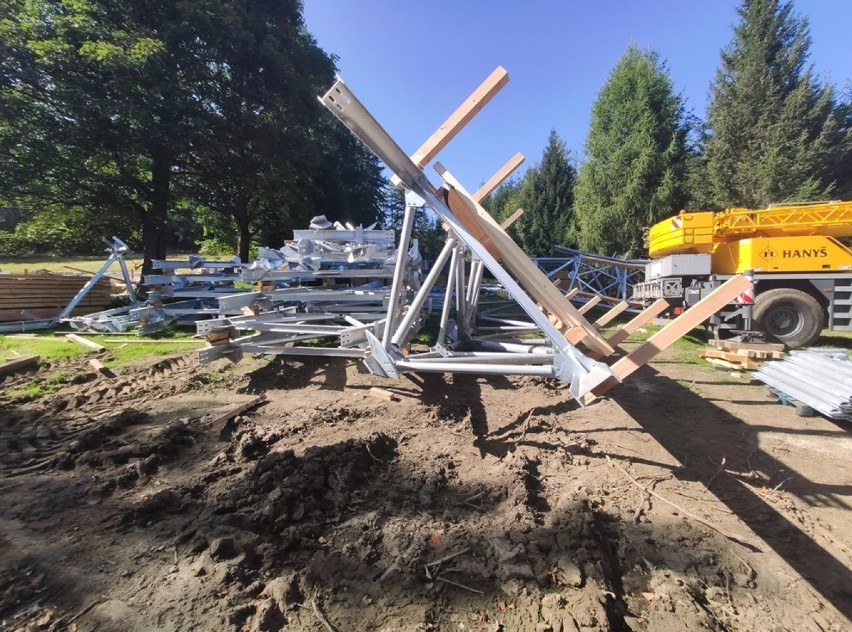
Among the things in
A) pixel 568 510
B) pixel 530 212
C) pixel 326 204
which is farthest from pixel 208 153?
pixel 530 212

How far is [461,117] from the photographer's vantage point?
3070 mm

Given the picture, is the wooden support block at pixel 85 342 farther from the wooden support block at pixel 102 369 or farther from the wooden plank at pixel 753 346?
the wooden plank at pixel 753 346

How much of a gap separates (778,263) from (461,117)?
8.72m

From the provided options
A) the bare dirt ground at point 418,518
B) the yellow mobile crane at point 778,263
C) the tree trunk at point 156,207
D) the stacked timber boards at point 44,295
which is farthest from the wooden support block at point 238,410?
the tree trunk at point 156,207

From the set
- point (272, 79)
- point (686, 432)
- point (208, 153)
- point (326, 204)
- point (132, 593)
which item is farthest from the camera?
point (326, 204)

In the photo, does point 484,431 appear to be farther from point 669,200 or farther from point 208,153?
point 669,200

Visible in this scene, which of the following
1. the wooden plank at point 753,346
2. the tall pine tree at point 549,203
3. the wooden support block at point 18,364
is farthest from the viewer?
the tall pine tree at point 549,203

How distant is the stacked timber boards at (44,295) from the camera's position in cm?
916

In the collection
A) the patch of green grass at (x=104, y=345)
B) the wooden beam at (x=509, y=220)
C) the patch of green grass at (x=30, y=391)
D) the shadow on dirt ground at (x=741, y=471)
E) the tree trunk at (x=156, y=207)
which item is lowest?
the shadow on dirt ground at (x=741, y=471)

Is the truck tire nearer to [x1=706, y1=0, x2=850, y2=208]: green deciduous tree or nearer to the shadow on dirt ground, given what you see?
the shadow on dirt ground

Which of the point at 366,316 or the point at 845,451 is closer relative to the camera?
the point at 845,451

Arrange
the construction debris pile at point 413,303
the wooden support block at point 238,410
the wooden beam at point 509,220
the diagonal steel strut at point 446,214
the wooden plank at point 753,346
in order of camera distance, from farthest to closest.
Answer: the wooden plank at point 753,346
the wooden beam at point 509,220
the wooden support block at point 238,410
the construction debris pile at point 413,303
the diagonal steel strut at point 446,214

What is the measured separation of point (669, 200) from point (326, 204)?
18.6m

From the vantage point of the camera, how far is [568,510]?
8.68ft
